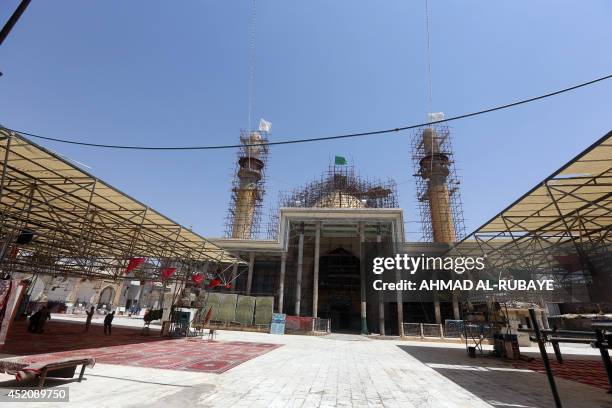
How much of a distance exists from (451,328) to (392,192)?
19.8 m

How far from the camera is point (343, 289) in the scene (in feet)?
125

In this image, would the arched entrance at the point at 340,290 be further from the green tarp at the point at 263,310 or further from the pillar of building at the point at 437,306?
the green tarp at the point at 263,310

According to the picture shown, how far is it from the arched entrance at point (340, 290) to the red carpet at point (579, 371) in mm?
24636

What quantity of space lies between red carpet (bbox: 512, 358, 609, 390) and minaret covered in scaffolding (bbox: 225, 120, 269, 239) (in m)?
34.0

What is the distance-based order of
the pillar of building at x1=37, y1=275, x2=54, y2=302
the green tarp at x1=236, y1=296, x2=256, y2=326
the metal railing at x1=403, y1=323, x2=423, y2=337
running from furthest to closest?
the pillar of building at x1=37, y1=275, x2=54, y2=302
the green tarp at x1=236, y1=296, x2=256, y2=326
the metal railing at x1=403, y1=323, x2=423, y2=337

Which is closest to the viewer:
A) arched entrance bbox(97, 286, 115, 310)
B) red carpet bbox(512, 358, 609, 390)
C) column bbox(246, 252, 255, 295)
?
red carpet bbox(512, 358, 609, 390)

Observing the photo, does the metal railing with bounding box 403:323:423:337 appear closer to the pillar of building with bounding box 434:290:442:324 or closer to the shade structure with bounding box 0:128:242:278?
the pillar of building with bounding box 434:290:442:324

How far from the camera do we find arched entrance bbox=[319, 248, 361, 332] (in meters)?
37.0

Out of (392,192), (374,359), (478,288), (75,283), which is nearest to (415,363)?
(374,359)

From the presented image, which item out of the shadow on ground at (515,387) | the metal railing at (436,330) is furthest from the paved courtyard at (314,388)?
the metal railing at (436,330)

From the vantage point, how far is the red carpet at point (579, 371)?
369 inches

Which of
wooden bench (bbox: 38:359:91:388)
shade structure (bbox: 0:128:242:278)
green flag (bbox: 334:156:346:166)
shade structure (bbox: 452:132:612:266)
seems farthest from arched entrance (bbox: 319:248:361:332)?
wooden bench (bbox: 38:359:91:388)

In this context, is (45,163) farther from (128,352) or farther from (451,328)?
(451,328)

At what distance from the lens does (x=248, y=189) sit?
44625mm
